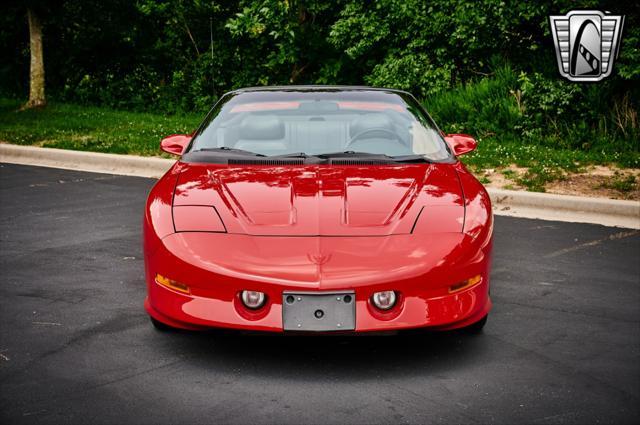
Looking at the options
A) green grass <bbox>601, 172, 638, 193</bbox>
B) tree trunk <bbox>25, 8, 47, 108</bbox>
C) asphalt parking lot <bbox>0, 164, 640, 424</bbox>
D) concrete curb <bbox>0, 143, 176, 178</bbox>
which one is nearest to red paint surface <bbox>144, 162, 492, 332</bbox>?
asphalt parking lot <bbox>0, 164, 640, 424</bbox>

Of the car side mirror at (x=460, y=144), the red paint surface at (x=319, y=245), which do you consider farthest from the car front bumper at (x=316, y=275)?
the car side mirror at (x=460, y=144)

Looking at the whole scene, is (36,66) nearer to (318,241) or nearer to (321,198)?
(321,198)

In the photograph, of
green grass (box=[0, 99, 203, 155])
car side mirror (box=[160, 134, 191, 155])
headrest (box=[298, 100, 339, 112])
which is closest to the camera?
car side mirror (box=[160, 134, 191, 155])

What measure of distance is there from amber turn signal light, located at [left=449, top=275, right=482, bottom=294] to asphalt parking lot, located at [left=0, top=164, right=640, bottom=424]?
14.9 inches

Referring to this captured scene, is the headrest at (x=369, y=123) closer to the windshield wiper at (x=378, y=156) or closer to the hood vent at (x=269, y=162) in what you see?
the windshield wiper at (x=378, y=156)

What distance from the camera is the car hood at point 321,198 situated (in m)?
4.02

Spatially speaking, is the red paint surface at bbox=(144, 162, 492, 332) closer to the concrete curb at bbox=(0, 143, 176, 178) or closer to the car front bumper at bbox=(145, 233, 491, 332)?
the car front bumper at bbox=(145, 233, 491, 332)

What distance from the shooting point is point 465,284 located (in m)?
3.95

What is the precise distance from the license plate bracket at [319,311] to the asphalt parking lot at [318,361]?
11.0 inches

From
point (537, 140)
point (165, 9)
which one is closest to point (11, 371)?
point (537, 140)

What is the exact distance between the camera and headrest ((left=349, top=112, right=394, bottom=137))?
5363mm

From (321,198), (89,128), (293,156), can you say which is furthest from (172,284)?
(89,128)

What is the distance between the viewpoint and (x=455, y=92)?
14.7 m

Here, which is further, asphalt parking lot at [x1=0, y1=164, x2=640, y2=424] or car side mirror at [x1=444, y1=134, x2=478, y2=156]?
car side mirror at [x1=444, y1=134, x2=478, y2=156]
